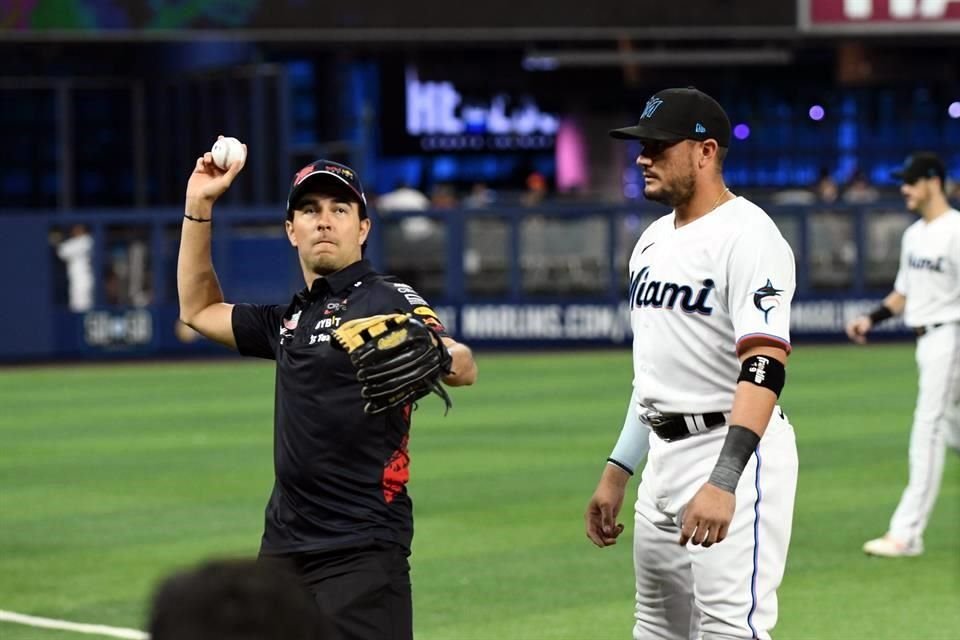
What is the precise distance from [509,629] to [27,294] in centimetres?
2035

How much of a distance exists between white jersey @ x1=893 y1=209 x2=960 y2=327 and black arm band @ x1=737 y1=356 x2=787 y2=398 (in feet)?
17.6

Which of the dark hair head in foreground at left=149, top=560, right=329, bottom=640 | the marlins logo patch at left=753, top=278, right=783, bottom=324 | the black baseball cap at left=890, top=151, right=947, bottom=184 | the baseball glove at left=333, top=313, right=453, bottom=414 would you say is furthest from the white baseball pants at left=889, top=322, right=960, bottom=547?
the dark hair head in foreground at left=149, top=560, right=329, bottom=640

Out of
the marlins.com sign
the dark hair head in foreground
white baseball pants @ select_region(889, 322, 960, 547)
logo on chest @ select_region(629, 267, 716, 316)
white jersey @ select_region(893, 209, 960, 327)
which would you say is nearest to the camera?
the dark hair head in foreground

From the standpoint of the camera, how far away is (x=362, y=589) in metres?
5.17

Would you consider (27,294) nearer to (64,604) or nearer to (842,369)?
(842,369)

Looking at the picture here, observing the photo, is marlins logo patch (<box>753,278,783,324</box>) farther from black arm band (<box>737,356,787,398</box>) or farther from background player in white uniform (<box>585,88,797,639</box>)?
black arm band (<box>737,356,787,398</box>)

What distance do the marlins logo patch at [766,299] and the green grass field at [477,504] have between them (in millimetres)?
Result: 1915

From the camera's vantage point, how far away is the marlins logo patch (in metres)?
5.29

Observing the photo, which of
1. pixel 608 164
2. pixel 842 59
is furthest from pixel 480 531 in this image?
pixel 608 164

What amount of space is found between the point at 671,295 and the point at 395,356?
38.3 inches

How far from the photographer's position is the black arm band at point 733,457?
5.12 metres

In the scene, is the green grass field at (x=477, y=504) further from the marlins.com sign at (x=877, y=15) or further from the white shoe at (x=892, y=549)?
the marlins.com sign at (x=877, y=15)

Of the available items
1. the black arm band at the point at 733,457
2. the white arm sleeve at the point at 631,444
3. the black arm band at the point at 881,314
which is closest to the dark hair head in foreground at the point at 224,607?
the black arm band at the point at 733,457

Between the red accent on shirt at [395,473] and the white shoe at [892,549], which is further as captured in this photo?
the white shoe at [892,549]
